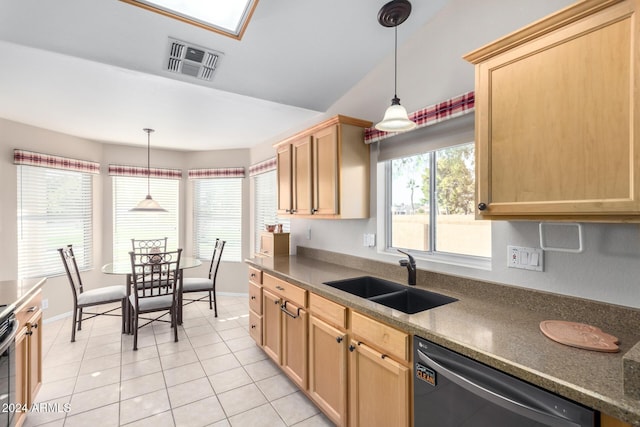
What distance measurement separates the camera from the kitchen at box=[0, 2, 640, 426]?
132 cm

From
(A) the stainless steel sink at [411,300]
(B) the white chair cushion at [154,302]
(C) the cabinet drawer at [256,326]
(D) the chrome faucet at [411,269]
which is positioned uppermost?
(D) the chrome faucet at [411,269]

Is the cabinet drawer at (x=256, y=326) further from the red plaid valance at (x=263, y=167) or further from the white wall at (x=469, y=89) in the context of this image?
the red plaid valance at (x=263, y=167)

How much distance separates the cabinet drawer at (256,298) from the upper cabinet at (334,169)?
843mm

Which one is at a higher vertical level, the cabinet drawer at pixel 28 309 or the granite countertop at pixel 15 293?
the granite countertop at pixel 15 293

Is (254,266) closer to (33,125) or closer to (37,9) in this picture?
(37,9)

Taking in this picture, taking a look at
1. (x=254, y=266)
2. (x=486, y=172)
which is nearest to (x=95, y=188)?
(x=254, y=266)

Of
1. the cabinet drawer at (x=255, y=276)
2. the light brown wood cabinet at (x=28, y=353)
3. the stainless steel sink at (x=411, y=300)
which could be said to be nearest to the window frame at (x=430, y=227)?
the stainless steel sink at (x=411, y=300)

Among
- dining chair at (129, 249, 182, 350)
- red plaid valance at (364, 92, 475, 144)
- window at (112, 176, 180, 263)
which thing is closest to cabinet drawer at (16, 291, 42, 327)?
dining chair at (129, 249, 182, 350)

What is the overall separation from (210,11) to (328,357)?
2385 mm

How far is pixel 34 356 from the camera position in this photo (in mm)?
2066

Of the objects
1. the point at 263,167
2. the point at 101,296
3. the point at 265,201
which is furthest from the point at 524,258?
the point at 101,296

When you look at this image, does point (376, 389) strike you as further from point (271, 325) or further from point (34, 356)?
point (34, 356)

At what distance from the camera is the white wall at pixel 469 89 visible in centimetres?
131

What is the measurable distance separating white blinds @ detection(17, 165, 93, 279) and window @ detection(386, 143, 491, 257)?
425cm
